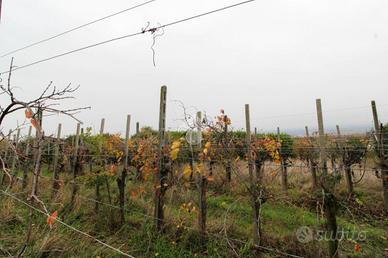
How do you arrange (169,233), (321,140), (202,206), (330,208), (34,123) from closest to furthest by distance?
(34,123)
(330,208)
(321,140)
(202,206)
(169,233)

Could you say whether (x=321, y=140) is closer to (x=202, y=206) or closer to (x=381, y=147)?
(x=202, y=206)

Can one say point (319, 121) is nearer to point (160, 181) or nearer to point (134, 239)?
point (160, 181)

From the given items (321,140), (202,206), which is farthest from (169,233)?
(321,140)

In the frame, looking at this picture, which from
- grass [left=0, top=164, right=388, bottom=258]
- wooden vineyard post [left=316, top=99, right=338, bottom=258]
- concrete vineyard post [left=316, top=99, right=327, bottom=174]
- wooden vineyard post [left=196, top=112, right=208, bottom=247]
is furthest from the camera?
wooden vineyard post [left=196, top=112, right=208, bottom=247]

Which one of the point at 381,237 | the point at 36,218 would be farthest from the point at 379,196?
the point at 36,218

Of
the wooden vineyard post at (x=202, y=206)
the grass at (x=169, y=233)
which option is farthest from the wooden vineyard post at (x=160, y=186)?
the wooden vineyard post at (x=202, y=206)

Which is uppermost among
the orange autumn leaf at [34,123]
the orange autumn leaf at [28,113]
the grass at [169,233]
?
the orange autumn leaf at [28,113]

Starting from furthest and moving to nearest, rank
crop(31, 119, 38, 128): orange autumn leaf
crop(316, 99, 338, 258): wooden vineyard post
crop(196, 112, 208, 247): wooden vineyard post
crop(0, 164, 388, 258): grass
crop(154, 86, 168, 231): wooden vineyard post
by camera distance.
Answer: crop(154, 86, 168, 231): wooden vineyard post → crop(196, 112, 208, 247): wooden vineyard post → crop(0, 164, 388, 258): grass → crop(316, 99, 338, 258): wooden vineyard post → crop(31, 119, 38, 128): orange autumn leaf

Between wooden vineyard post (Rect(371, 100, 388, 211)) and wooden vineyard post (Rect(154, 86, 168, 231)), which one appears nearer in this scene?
wooden vineyard post (Rect(154, 86, 168, 231))

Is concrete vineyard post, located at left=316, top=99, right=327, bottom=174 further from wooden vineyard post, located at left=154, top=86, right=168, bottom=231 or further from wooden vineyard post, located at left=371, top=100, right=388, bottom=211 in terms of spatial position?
wooden vineyard post, located at left=371, top=100, right=388, bottom=211

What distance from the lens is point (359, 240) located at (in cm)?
376

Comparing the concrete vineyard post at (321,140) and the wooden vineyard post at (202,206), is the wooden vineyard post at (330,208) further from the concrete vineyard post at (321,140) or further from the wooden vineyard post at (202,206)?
the wooden vineyard post at (202,206)


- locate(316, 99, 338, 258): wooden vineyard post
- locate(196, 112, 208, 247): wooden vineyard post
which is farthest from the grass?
locate(316, 99, 338, 258): wooden vineyard post

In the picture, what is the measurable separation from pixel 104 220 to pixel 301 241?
3.09 metres
